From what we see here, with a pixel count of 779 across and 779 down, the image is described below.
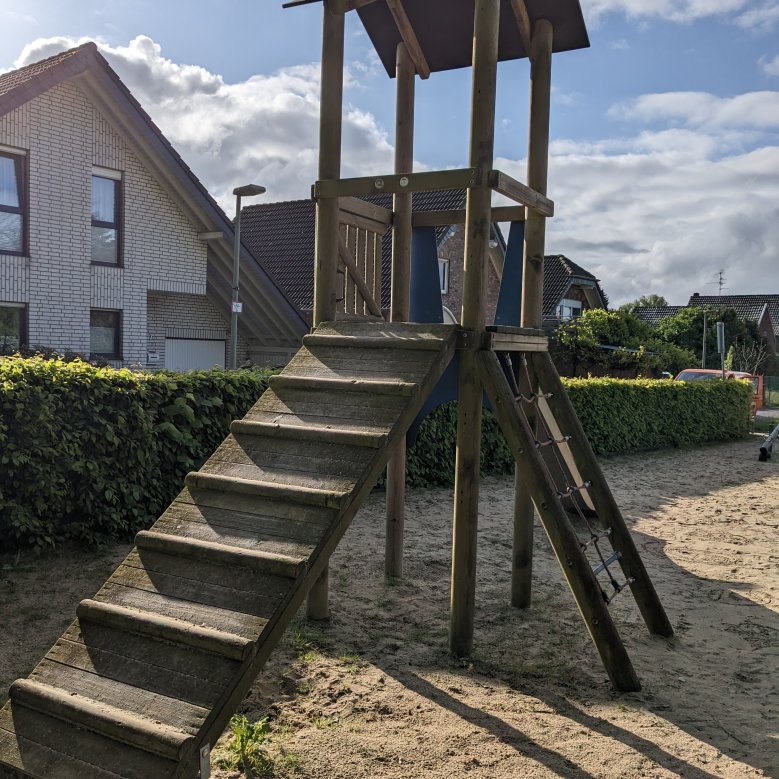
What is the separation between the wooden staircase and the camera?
2.96m

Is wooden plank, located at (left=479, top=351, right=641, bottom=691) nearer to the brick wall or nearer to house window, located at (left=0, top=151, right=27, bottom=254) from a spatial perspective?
the brick wall

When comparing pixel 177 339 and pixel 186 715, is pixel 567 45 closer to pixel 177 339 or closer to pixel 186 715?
pixel 186 715

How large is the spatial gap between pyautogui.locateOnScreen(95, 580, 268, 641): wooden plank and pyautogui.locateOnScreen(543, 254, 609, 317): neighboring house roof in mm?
29544

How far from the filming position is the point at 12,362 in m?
6.15

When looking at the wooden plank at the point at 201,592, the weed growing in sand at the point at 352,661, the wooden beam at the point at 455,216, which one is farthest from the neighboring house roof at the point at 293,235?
the wooden plank at the point at 201,592

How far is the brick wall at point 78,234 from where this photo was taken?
1491cm

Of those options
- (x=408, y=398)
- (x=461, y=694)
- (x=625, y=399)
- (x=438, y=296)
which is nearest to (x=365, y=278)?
(x=438, y=296)

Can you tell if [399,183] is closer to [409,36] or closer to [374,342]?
[374,342]

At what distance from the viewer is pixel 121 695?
3090mm

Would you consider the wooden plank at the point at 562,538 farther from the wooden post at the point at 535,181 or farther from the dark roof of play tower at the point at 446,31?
the dark roof of play tower at the point at 446,31

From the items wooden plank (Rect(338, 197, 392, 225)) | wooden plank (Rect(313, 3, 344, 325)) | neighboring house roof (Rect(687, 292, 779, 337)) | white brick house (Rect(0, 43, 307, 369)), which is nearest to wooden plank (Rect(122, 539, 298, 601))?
wooden plank (Rect(313, 3, 344, 325))

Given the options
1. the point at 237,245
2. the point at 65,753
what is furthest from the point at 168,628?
the point at 237,245

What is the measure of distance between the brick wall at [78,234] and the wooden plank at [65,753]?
13260 mm

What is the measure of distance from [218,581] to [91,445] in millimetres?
3521
